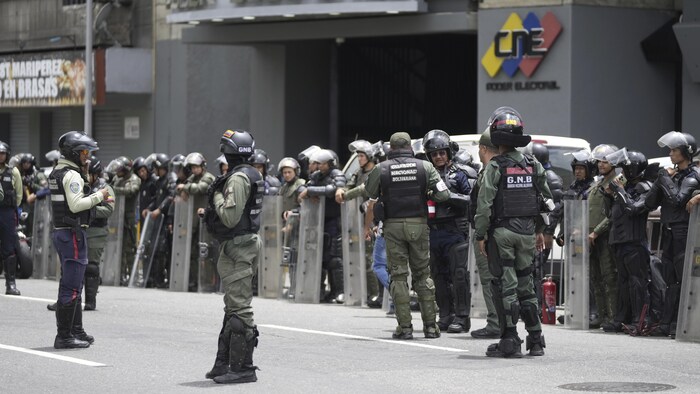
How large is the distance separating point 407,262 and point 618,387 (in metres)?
3.49

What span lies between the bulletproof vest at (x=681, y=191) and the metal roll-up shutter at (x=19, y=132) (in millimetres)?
26803

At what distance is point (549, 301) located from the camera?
15.1 m

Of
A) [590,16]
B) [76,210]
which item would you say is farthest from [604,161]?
[590,16]

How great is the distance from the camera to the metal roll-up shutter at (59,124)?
36.5m

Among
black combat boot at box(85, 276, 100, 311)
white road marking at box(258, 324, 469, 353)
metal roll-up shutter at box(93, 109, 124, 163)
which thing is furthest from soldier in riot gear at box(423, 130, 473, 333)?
metal roll-up shutter at box(93, 109, 124, 163)

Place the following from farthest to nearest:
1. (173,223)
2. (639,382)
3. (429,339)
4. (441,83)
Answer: (441,83) → (173,223) → (429,339) → (639,382)

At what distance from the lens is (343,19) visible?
89.9 feet

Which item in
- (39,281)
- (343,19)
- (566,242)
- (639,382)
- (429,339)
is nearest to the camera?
(639,382)

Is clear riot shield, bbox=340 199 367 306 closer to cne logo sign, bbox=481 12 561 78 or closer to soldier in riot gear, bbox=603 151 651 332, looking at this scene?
soldier in riot gear, bbox=603 151 651 332

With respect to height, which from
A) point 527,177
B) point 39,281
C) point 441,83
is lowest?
point 39,281

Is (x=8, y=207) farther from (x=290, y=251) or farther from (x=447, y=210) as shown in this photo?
(x=447, y=210)

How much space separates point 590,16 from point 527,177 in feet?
42.9

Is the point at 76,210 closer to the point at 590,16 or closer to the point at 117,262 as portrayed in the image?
the point at 117,262

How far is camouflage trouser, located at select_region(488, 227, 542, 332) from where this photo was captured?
12.2 m
